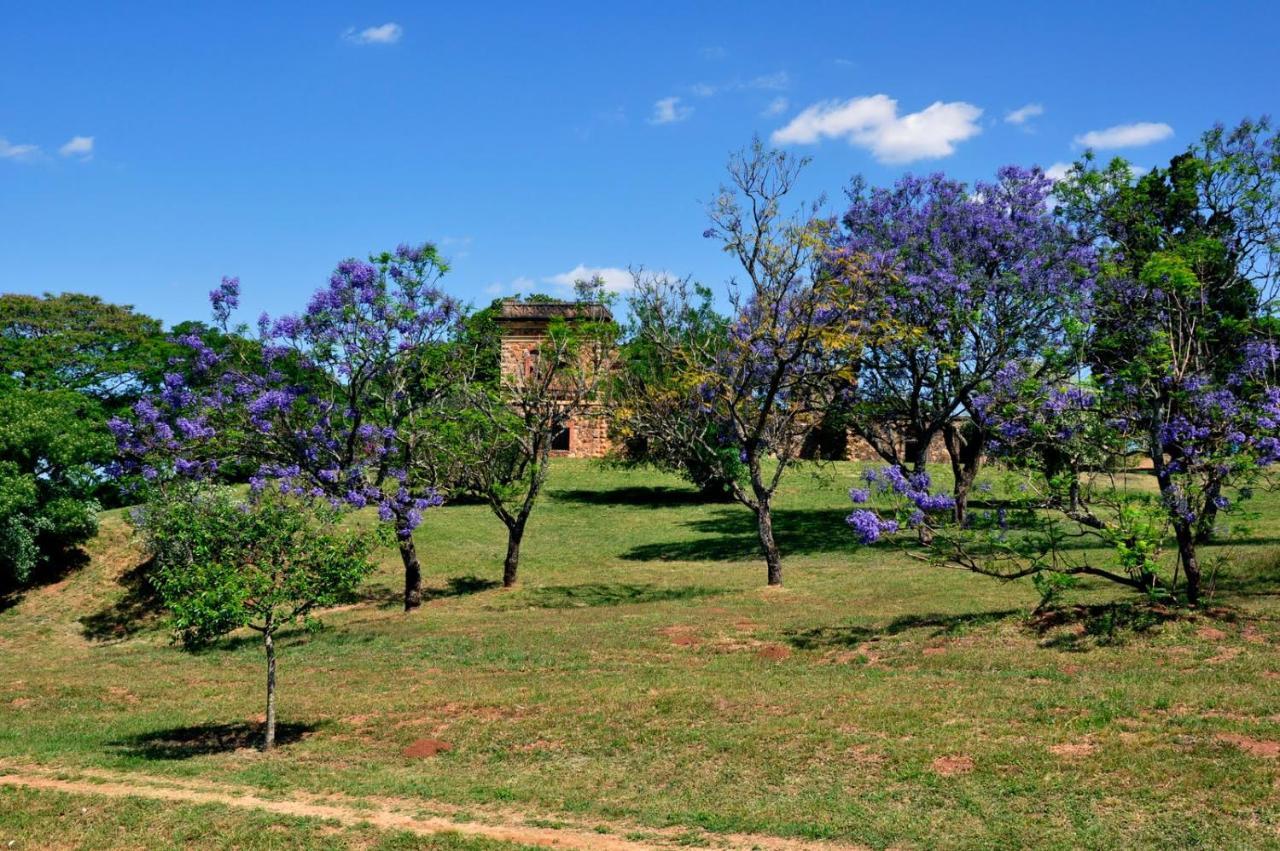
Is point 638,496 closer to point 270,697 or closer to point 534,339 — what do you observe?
point 534,339

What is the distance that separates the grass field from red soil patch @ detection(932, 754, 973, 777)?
0.16 feet

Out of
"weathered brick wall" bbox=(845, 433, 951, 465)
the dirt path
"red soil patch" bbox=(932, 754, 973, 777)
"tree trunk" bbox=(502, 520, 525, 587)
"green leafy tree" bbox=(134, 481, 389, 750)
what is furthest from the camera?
"weathered brick wall" bbox=(845, 433, 951, 465)

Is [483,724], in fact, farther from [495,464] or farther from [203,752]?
[495,464]

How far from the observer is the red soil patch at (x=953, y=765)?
13773mm

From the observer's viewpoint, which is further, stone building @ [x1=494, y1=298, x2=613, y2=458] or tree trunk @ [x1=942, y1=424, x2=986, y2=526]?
stone building @ [x1=494, y1=298, x2=613, y2=458]

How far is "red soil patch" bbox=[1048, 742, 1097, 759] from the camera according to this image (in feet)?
45.7

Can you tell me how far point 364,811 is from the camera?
1398cm

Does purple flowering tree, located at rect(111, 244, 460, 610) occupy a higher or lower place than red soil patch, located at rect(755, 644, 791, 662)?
higher

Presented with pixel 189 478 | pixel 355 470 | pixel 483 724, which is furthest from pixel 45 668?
pixel 483 724

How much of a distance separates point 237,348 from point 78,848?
63.2ft

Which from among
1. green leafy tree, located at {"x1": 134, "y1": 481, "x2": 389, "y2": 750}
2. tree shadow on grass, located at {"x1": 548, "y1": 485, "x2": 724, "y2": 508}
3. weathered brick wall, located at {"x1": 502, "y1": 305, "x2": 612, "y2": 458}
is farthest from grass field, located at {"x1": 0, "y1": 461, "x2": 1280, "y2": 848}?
Result: weathered brick wall, located at {"x1": 502, "y1": 305, "x2": 612, "y2": 458}

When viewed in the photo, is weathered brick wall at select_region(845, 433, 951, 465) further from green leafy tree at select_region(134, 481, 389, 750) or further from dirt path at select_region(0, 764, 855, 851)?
dirt path at select_region(0, 764, 855, 851)

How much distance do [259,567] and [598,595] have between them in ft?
51.6

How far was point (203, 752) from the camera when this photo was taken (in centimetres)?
1800
